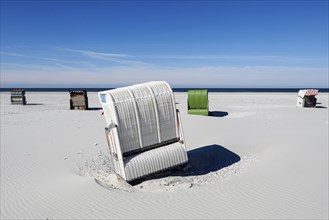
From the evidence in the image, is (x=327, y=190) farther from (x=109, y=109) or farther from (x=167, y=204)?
(x=109, y=109)

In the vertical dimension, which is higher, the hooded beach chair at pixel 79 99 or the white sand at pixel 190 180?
the hooded beach chair at pixel 79 99

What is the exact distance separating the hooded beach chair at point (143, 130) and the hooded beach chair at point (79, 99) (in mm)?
18646

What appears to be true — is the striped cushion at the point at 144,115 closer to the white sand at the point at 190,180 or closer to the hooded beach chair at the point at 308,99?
the white sand at the point at 190,180

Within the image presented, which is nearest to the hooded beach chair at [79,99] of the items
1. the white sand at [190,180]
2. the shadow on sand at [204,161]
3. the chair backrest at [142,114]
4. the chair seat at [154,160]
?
the white sand at [190,180]

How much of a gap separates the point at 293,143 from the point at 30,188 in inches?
416

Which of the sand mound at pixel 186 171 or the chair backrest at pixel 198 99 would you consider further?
the chair backrest at pixel 198 99

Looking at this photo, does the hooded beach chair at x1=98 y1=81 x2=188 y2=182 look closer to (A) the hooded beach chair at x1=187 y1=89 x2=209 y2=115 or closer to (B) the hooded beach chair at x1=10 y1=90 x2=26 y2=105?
(A) the hooded beach chair at x1=187 y1=89 x2=209 y2=115

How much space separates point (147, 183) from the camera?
7.80m

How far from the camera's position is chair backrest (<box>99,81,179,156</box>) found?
7.76m

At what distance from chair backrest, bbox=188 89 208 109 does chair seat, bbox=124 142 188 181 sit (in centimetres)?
1281

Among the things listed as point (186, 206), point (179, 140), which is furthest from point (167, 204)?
point (179, 140)

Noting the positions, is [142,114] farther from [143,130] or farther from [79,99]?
[79,99]

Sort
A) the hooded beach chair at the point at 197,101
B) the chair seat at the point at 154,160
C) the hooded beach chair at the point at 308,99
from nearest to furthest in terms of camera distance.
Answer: the chair seat at the point at 154,160, the hooded beach chair at the point at 197,101, the hooded beach chair at the point at 308,99

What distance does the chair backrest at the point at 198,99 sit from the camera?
2097cm
